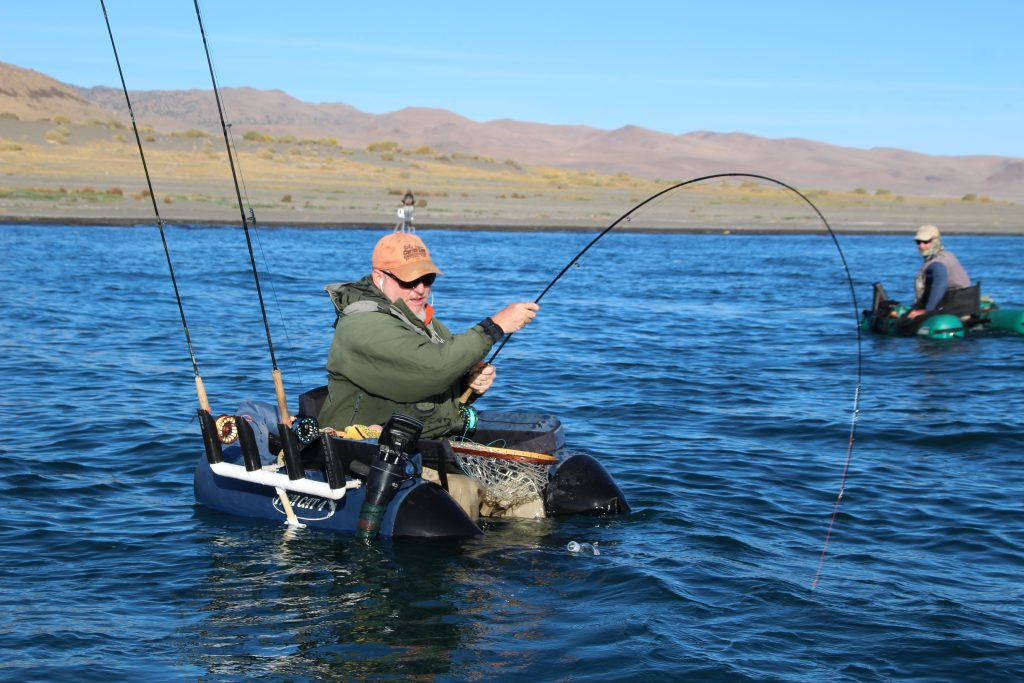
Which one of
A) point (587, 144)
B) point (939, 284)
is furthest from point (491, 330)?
point (587, 144)

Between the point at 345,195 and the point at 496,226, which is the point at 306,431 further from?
the point at 345,195

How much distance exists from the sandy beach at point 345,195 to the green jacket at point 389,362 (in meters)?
22.7

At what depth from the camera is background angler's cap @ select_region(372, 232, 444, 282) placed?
6.05 meters

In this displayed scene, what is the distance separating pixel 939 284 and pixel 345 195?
94.8 ft

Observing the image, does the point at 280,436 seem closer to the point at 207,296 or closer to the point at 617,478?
the point at 617,478

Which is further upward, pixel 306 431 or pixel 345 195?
pixel 345 195

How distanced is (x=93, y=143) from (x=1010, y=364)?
4225 cm

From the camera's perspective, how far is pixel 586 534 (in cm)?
672

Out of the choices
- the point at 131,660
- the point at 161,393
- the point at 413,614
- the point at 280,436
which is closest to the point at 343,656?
the point at 413,614

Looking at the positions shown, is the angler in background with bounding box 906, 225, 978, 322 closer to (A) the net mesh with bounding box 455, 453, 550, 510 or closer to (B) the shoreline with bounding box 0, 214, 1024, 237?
(A) the net mesh with bounding box 455, 453, 550, 510

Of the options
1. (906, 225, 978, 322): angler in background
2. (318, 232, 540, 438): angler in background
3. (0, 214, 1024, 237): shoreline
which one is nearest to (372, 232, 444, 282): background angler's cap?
(318, 232, 540, 438): angler in background

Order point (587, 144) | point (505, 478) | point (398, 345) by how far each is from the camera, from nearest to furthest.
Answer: point (398, 345)
point (505, 478)
point (587, 144)

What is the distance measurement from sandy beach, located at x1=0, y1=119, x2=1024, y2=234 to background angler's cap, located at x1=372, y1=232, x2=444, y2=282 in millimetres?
22910

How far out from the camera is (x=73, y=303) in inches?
664
